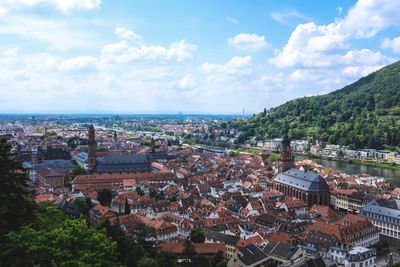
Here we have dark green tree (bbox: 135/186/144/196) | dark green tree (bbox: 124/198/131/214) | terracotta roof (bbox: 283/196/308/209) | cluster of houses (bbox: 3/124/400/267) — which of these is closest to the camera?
cluster of houses (bbox: 3/124/400/267)

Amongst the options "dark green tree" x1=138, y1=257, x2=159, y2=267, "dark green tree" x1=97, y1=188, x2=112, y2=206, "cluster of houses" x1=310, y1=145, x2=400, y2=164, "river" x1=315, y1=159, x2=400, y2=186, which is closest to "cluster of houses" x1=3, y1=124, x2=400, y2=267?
"dark green tree" x1=97, y1=188, x2=112, y2=206

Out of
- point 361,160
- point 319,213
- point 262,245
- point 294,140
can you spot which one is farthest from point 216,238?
point 294,140

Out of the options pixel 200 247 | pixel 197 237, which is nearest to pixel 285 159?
pixel 197 237

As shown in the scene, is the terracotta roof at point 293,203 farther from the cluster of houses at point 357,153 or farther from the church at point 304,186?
the cluster of houses at point 357,153

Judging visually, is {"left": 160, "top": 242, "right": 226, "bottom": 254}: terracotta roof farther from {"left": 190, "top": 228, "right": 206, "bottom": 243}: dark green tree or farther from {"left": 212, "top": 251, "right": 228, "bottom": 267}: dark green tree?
{"left": 190, "top": 228, "right": 206, "bottom": 243}: dark green tree

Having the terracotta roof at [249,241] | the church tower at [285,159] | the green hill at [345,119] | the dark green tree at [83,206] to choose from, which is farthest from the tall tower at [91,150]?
the green hill at [345,119]

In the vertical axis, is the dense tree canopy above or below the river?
above
